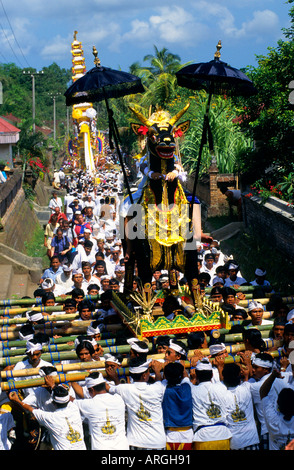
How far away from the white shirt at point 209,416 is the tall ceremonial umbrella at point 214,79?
2638 millimetres

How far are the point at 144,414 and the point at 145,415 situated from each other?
0.01 metres

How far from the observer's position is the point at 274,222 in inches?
546

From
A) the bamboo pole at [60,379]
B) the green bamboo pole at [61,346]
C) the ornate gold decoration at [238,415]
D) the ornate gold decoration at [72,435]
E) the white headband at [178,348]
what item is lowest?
the ornate gold decoration at [72,435]

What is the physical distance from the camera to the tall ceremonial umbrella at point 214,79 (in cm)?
718

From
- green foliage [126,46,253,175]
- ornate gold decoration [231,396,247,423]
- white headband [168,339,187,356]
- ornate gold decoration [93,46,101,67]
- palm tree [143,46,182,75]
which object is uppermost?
palm tree [143,46,182,75]

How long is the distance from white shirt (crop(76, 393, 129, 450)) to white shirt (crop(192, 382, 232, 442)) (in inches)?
24.7

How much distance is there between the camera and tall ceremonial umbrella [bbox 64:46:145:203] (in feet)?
23.3

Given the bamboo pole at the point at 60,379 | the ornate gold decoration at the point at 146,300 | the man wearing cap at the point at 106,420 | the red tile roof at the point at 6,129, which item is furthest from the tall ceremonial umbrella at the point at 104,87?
the red tile roof at the point at 6,129

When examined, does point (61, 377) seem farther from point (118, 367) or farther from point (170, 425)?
point (170, 425)

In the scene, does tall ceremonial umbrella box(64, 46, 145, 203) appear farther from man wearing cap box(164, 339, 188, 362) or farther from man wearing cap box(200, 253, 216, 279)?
Result: man wearing cap box(200, 253, 216, 279)

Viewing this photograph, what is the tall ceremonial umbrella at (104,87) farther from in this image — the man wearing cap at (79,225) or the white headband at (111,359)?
the man wearing cap at (79,225)

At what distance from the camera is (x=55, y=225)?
1425 centimetres

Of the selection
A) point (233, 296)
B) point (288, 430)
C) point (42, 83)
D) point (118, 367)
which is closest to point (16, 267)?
point (233, 296)

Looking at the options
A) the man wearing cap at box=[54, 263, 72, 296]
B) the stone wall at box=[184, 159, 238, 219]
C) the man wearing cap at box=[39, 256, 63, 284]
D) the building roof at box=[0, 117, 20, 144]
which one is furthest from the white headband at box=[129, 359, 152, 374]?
the building roof at box=[0, 117, 20, 144]
